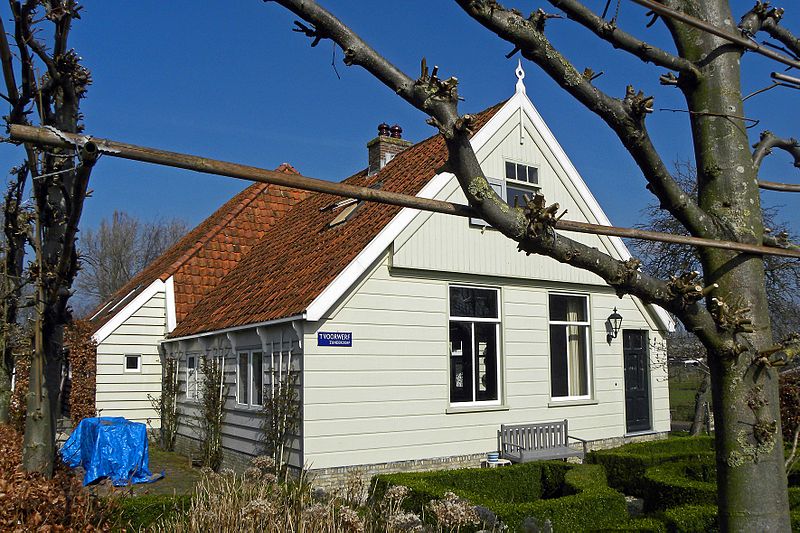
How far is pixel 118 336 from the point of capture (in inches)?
643

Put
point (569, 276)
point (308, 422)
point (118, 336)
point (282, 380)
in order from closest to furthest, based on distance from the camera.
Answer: point (308, 422) < point (282, 380) < point (569, 276) < point (118, 336)

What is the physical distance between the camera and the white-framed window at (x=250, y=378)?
1218 cm

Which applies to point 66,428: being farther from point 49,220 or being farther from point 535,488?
point 49,220

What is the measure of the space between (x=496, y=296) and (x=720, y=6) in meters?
10.3

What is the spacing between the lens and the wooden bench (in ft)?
39.9

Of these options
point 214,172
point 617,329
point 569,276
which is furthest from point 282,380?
point 214,172

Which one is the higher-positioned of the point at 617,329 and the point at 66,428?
the point at 617,329

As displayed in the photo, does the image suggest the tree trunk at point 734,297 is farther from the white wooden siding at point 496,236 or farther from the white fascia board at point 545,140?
the white fascia board at point 545,140

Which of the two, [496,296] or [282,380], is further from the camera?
[496,296]

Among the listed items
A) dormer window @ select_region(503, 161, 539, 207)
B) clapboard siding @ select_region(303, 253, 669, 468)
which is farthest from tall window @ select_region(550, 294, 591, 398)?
dormer window @ select_region(503, 161, 539, 207)

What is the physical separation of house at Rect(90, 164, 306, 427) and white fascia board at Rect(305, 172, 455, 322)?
6.13 meters

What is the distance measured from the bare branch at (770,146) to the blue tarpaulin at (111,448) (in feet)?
35.8

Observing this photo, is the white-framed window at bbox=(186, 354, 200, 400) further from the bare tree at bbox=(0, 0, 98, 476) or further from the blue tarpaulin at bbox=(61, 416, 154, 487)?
the bare tree at bbox=(0, 0, 98, 476)

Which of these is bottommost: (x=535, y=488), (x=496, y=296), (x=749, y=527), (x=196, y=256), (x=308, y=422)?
(x=535, y=488)
